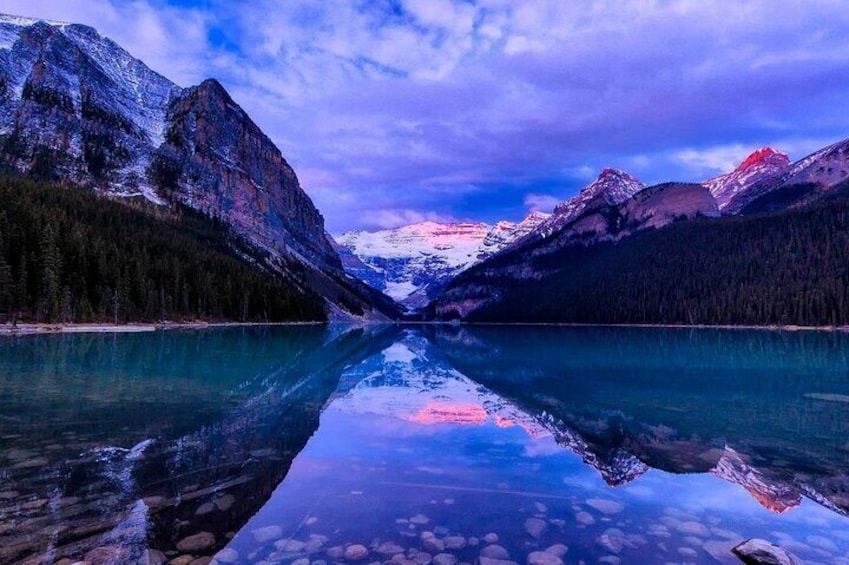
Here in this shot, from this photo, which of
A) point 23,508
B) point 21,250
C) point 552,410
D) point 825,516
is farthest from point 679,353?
point 21,250

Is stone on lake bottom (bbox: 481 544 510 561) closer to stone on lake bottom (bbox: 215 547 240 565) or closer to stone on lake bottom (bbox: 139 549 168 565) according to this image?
stone on lake bottom (bbox: 215 547 240 565)

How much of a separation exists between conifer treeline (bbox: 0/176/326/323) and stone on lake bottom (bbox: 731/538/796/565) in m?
78.6

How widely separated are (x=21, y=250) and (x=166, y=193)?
119005 mm

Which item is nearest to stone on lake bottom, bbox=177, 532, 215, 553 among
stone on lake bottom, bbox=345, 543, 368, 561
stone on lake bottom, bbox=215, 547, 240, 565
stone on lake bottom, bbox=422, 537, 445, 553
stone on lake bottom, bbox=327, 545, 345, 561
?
stone on lake bottom, bbox=215, 547, 240, 565

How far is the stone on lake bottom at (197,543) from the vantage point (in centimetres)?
933

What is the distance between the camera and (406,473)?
14836mm

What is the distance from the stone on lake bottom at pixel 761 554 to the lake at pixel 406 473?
0.25 metres

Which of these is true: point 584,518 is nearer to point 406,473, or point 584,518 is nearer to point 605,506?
point 605,506

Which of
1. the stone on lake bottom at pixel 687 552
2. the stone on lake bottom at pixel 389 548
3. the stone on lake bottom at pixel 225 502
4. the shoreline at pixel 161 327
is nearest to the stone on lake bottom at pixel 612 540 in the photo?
the stone on lake bottom at pixel 687 552

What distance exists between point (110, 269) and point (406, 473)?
8572 centimetres

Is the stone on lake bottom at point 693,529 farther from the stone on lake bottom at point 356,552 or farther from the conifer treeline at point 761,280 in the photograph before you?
the conifer treeline at point 761,280

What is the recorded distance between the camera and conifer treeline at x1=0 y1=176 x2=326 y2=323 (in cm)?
7244

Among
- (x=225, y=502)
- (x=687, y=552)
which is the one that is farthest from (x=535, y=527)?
(x=225, y=502)

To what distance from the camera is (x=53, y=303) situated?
72062 mm
